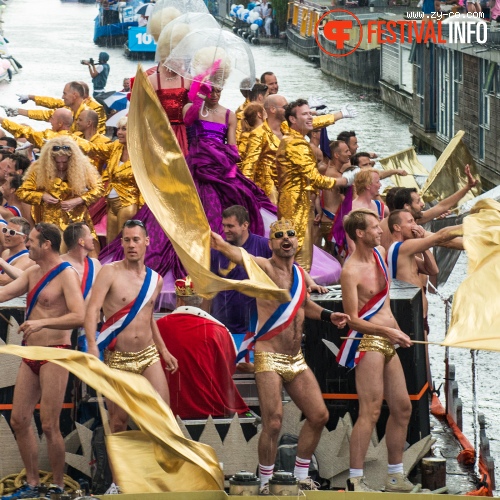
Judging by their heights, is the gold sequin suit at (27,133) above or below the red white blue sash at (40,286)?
below

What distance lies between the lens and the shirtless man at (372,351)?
27.3 feet

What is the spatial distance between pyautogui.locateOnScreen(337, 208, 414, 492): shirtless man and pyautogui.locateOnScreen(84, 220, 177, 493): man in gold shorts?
1195 mm

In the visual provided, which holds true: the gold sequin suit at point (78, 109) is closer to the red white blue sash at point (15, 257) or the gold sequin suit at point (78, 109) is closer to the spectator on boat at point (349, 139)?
the spectator on boat at point (349, 139)

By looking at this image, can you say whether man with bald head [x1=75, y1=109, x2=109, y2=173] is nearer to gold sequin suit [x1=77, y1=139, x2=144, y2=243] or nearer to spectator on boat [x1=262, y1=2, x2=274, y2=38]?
gold sequin suit [x1=77, y1=139, x2=144, y2=243]

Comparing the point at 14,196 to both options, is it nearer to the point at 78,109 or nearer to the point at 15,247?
the point at 15,247

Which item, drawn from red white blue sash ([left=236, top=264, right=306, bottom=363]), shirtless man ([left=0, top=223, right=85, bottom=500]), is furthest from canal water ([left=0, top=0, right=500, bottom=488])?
shirtless man ([left=0, top=223, right=85, bottom=500])

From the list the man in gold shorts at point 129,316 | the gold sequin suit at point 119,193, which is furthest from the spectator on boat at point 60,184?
the man in gold shorts at point 129,316

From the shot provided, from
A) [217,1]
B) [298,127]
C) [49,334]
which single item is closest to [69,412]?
[49,334]

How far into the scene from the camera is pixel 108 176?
40.1 feet

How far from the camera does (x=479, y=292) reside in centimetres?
706

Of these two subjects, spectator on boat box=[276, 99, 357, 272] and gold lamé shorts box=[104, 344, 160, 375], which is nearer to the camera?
gold lamé shorts box=[104, 344, 160, 375]

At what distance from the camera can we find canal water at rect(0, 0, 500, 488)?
12750 millimetres

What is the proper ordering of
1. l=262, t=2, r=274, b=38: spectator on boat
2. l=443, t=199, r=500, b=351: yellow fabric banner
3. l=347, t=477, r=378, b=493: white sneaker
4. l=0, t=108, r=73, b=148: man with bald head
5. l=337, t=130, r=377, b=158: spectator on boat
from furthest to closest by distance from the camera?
l=262, t=2, r=274, b=38: spectator on boat
l=337, t=130, r=377, b=158: spectator on boat
l=0, t=108, r=73, b=148: man with bald head
l=347, t=477, r=378, b=493: white sneaker
l=443, t=199, r=500, b=351: yellow fabric banner

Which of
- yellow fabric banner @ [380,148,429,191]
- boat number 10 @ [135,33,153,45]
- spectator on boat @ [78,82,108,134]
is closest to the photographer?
spectator on boat @ [78,82,108,134]
